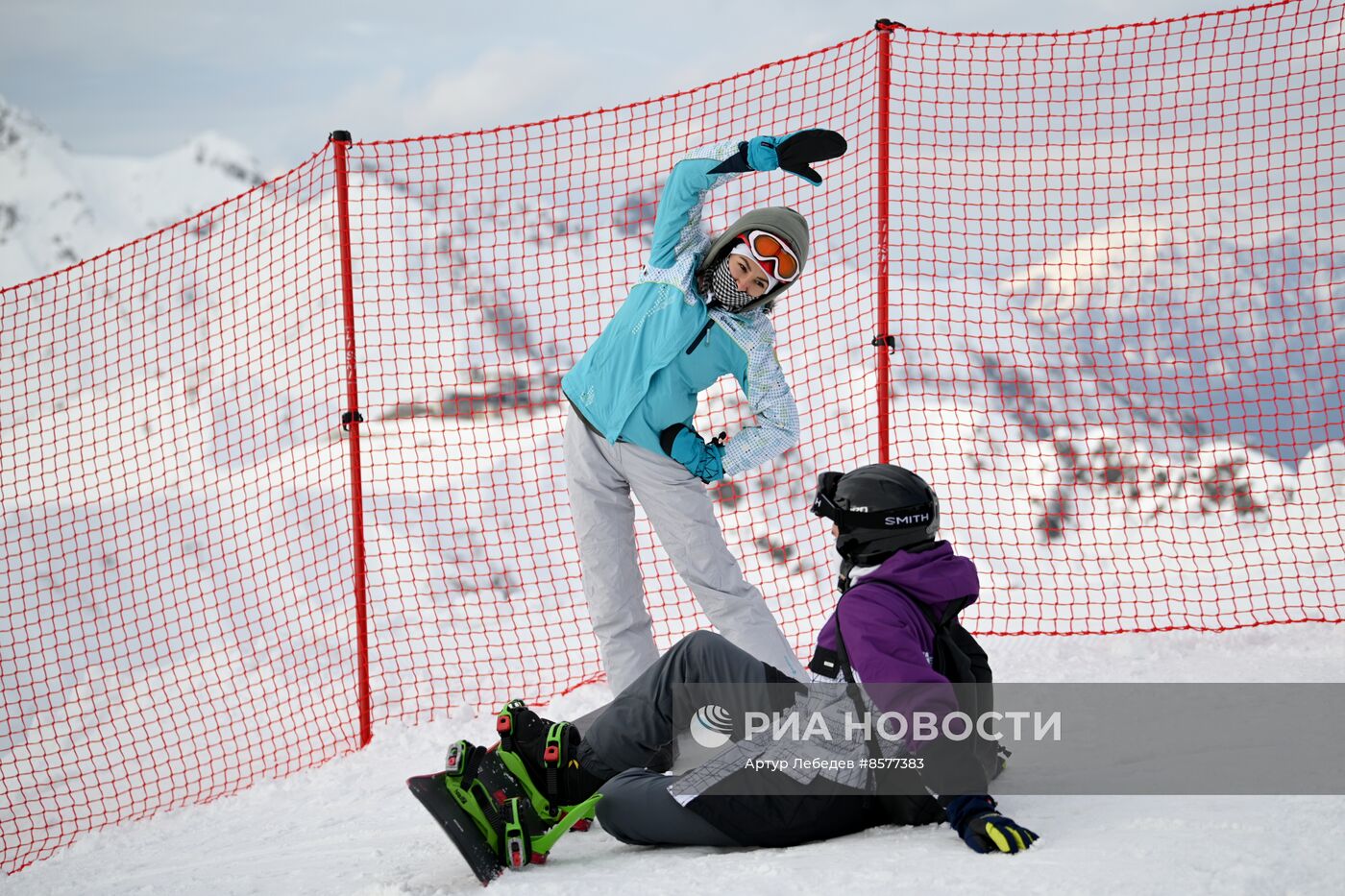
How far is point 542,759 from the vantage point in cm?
246

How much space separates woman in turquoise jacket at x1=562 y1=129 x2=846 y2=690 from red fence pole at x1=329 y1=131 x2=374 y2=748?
3.87 feet

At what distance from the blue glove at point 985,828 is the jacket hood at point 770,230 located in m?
1.56

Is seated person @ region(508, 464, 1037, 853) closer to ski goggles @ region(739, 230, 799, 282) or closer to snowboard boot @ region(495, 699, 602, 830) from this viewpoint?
snowboard boot @ region(495, 699, 602, 830)

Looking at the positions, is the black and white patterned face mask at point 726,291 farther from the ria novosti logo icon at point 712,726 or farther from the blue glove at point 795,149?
the ria novosti logo icon at point 712,726

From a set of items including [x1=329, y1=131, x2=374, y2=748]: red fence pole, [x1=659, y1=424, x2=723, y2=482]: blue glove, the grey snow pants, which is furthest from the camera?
[x1=329, y1=131, x2=374, y2=748]: red fence pole

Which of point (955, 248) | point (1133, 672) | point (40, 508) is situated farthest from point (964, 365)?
point (40, 508)

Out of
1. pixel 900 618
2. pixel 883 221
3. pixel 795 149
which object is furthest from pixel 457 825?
pixel 883 221

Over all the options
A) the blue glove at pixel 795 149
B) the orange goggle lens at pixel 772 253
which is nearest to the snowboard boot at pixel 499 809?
the orange goggle lens at pixel 772 253

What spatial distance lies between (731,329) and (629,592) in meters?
0.90

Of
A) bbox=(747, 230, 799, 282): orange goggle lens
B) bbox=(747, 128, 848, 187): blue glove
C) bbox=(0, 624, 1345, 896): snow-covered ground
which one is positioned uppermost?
bbox=(747, 128, 848, 187): blue glove

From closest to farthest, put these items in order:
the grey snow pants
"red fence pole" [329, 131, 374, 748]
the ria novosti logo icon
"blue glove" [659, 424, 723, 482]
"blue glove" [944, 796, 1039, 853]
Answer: "blue glove" [944, 796, 1039, 853], the grey snow pants, the ria novosti logo icon, "blue glove" [659, 424, 723, 482], "red fence pole" [329, 131, 374, 748]

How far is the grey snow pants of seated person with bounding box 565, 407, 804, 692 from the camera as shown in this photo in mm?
3271

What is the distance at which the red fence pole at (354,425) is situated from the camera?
407 centimetres

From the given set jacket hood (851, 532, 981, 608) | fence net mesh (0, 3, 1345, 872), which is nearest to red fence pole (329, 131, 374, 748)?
fence net mesh (0, 3, 1345, 872)
